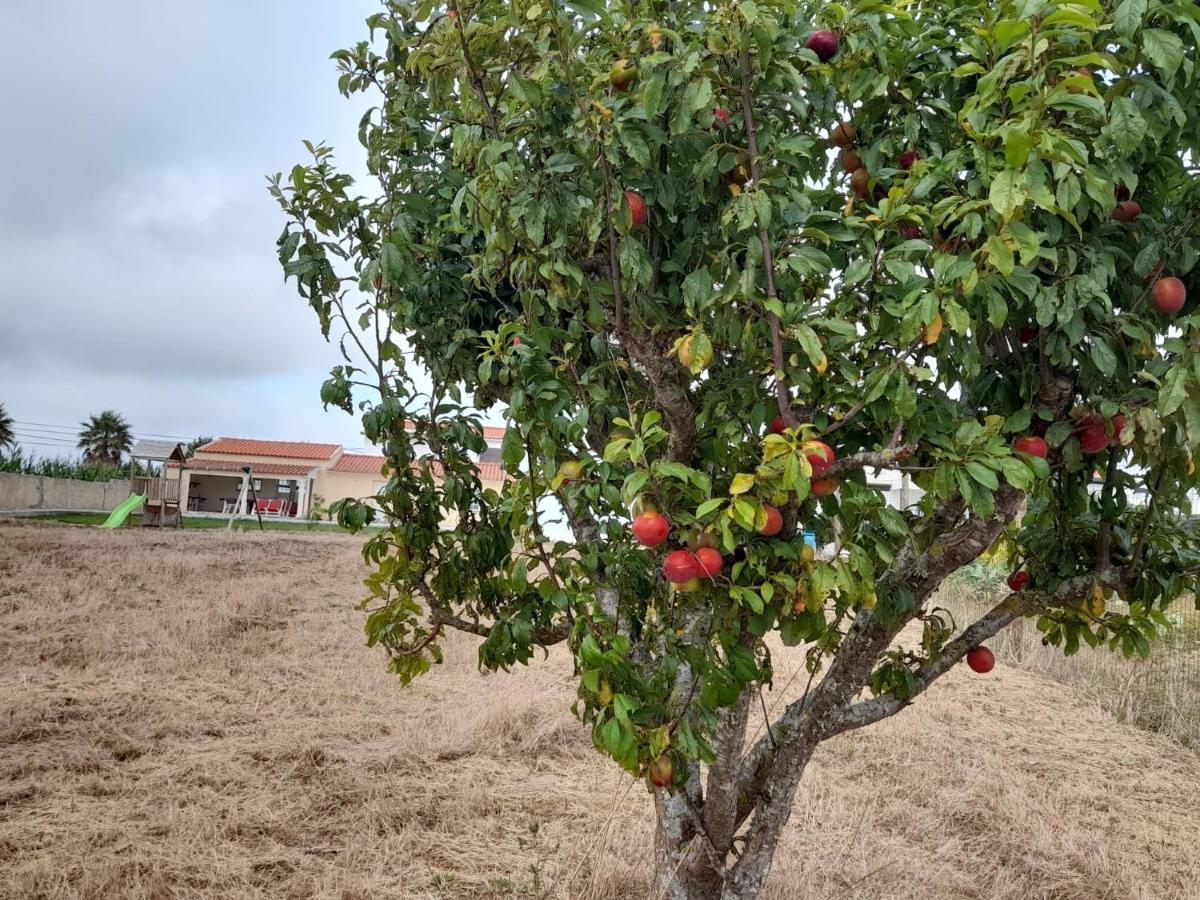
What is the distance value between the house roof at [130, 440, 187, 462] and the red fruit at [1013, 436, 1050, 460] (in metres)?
19.4

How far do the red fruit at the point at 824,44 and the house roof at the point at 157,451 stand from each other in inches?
760

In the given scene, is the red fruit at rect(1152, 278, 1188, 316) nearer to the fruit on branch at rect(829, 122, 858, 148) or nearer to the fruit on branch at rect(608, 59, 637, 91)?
the fruit on branch at rect(829, 122, 858, 148)

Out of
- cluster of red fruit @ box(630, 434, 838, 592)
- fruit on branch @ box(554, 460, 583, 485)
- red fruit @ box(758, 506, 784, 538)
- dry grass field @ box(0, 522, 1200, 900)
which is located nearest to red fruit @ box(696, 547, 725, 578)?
cluster of red fruit @ box(630, 434, 838, 592)

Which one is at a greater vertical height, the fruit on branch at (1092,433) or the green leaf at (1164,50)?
the green leaf at (1164,50)

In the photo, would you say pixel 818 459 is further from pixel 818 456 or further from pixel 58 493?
pixel 58 493

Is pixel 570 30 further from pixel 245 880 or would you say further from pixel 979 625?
pixel 245 880

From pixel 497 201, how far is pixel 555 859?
2.98 metres

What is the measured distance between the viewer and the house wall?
19359 mm

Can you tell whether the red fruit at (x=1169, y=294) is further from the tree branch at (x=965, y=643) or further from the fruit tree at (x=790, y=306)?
the tree branch at (x=965, y=643)

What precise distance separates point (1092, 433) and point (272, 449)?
95.8ft

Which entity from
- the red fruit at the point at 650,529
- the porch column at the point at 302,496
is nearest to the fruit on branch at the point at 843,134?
the red fruit at the point at 650,529

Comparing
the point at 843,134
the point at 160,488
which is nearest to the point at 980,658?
the point at 843,134

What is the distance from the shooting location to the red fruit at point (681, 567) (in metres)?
1.73

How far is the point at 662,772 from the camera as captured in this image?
203 centimetres
